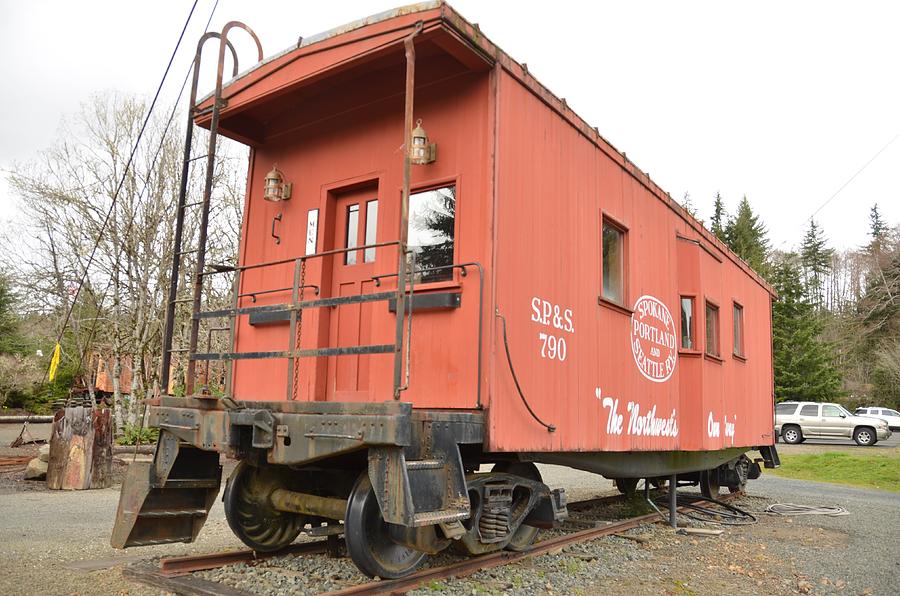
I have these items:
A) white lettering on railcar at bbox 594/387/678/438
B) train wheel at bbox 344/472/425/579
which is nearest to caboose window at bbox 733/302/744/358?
white lettering on railcar at bbox 594/387/678/438

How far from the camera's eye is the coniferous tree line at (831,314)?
114 feet

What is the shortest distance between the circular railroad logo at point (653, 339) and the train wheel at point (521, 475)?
2034 millimetres

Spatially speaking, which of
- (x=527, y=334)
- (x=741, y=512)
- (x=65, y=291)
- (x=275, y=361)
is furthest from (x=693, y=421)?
(x=65, y=291)

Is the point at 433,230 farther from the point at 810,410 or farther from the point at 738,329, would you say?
the point at 810,410

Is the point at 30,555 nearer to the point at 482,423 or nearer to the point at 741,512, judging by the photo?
the point at 482,423

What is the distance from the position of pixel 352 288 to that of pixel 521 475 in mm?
2082

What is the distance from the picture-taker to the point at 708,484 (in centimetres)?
1024

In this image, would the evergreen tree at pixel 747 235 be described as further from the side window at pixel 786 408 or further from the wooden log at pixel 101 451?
the wooden log at pixel 101 451

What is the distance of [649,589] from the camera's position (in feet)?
16.8

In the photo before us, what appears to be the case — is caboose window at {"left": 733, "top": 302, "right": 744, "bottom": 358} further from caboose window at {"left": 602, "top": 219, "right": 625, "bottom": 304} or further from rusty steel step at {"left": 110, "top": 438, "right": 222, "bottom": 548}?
rusty steel step at {"left": 110, "top": 438, "right": 222, "bottom": 548}

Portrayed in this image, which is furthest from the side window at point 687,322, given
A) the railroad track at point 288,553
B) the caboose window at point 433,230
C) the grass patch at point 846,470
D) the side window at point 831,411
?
the side window at point 831,411

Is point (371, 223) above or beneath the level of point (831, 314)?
beneath

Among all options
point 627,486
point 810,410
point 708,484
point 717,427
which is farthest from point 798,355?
point 717,427

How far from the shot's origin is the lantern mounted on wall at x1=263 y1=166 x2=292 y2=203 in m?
6.41
